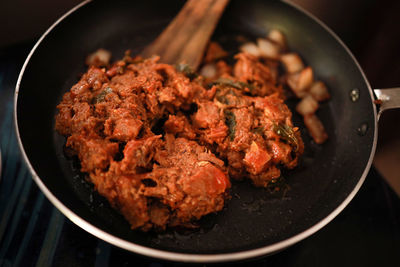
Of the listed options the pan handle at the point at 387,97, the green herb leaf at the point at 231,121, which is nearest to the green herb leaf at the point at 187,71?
the green herb leaf at the point at 231,121

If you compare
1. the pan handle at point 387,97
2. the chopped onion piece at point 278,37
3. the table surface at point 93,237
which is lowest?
the table surface at point 93,237

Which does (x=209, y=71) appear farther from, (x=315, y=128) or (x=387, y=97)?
(x=387, y=97)

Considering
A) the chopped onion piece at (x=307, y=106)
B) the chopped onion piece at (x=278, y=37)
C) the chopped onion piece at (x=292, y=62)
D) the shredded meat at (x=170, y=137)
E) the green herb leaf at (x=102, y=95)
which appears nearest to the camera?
the shredded meat at (x=170, y=137)

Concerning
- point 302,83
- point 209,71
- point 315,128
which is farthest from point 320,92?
point 209,71

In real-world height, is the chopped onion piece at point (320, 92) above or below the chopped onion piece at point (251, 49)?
below

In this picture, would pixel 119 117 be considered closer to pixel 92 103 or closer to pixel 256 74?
pixel 92 103

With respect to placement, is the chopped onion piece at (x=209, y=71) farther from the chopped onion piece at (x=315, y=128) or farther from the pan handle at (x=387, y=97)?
the pan handle at (x=387, y=97)

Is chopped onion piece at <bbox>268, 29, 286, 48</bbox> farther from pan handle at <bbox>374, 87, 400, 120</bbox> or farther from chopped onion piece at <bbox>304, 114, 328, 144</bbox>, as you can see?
pan handle at <bbox>374, 87, 400, 120</bbox>

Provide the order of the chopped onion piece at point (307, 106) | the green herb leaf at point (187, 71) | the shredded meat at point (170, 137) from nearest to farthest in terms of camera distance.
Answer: the shredded meat at point (170, 137) → the green herb leaf at point (187, 71) → the chopped onion piece at point (307, 106)

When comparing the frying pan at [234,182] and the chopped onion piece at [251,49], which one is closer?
the frying pan at [234,182]
